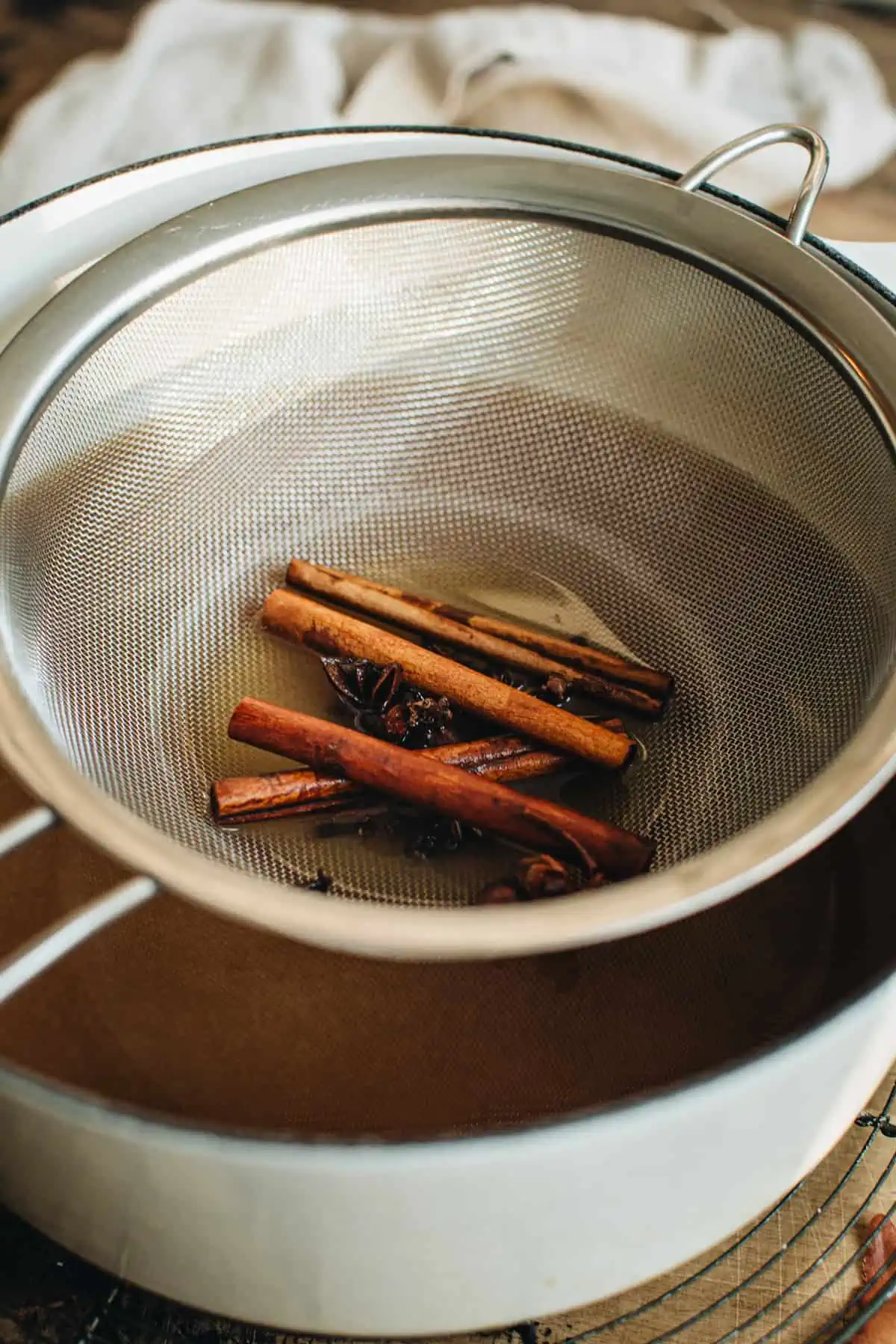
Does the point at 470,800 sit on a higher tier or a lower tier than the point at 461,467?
lower

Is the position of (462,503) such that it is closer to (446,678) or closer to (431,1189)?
(446,678)

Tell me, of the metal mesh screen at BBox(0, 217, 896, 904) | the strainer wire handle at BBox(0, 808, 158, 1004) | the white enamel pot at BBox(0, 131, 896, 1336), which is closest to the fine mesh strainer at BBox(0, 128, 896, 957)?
the metal mesh screen at BBox(0, 217, 896, 904)

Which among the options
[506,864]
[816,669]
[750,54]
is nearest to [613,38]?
[750,54]

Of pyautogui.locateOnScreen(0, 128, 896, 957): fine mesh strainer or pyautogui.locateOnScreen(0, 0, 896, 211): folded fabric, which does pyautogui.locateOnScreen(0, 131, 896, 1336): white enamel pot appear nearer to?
pyautogui.locateOnScreen(0, 128, 896, 957): fine mesh strainer

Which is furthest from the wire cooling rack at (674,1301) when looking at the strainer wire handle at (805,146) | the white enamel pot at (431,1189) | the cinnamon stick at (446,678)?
the strainer wire handle at (805,146)

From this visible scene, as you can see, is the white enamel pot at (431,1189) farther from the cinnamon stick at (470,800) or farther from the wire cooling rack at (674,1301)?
the cinnamon stick at (470,800)

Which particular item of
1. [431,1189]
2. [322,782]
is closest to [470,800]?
[322,782]

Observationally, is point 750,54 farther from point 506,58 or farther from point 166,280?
point 166,280
